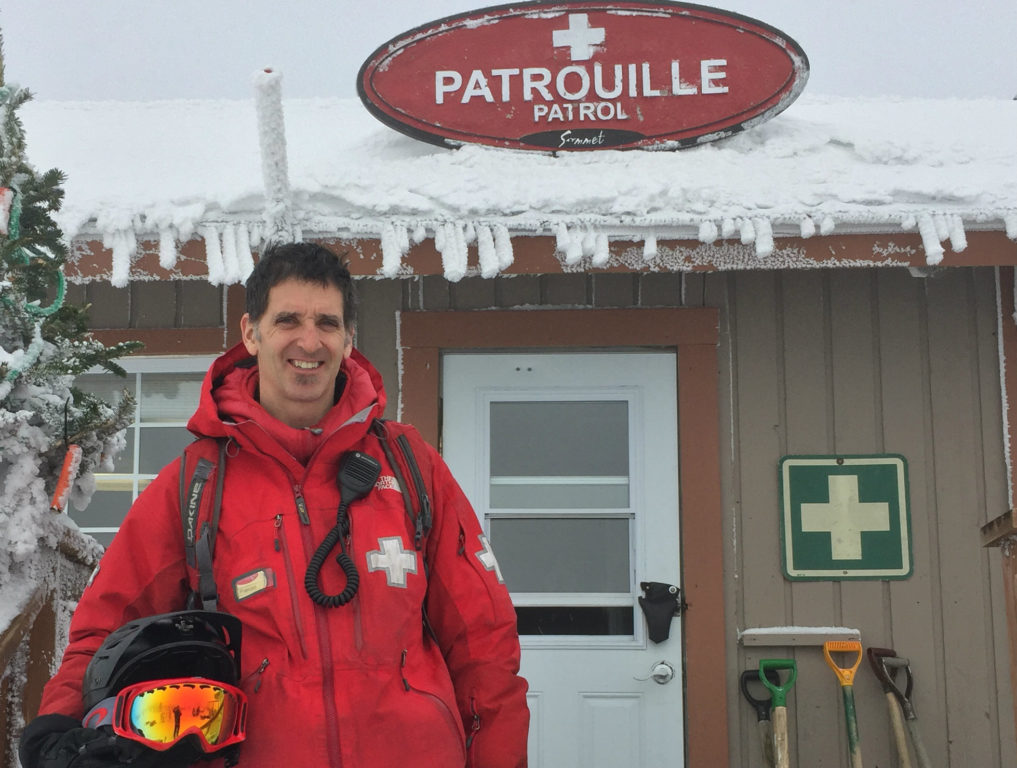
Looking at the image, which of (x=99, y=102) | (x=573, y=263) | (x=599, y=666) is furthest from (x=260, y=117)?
(x=99, y=102)

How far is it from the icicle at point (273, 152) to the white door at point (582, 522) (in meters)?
1.09

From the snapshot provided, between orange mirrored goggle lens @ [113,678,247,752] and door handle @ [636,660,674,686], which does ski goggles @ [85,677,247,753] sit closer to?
orange mirrored goggle lens @ [113,678,247,752]

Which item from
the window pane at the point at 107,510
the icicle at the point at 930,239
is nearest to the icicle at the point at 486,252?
the icicle at the point at 930,239

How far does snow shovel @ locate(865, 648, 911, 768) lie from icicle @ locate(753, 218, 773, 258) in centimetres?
178

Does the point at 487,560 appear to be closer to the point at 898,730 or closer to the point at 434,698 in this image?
the point at 434,698

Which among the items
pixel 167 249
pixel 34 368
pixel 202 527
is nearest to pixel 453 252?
pixel 167 249

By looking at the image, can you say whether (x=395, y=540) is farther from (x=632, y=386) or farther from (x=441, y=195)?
(x=632, y=386)

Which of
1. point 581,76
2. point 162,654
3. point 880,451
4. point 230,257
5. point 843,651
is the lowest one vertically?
point 843,651

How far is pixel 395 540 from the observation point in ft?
6.68

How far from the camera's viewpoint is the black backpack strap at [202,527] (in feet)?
6.32

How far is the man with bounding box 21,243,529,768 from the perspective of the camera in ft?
6.08

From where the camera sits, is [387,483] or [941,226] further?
[941,226]

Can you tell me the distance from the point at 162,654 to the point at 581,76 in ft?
11.7

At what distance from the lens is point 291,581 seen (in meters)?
1.93
